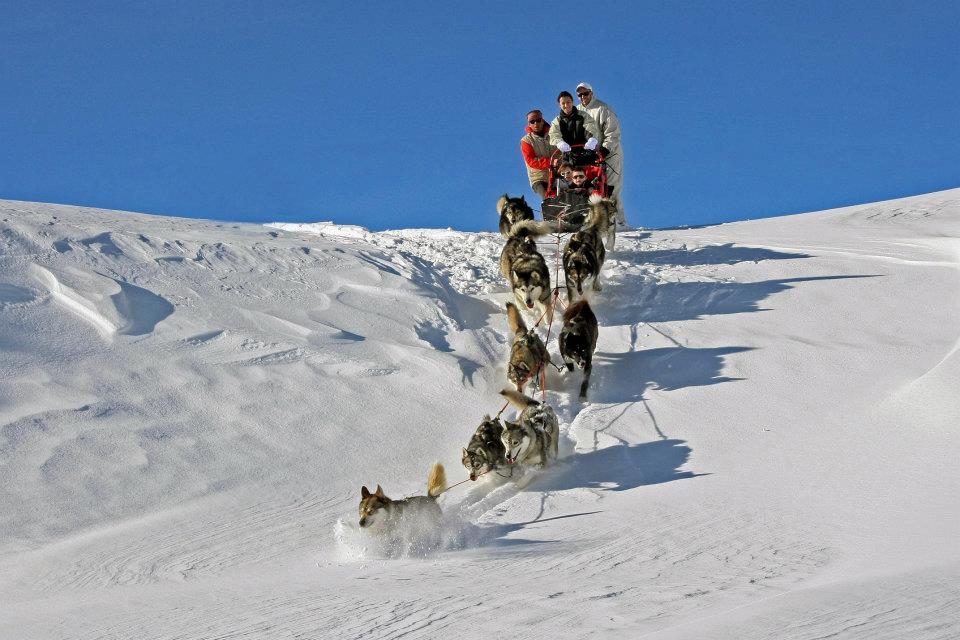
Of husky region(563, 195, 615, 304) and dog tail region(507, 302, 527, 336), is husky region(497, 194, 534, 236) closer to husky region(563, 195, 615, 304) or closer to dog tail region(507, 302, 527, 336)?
husky region(563, 195, 615, 304)

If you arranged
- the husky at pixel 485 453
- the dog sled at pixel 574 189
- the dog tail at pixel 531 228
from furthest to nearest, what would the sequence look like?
the dog sled at pixel 574 189, the dog tail at pixel 531 228, the husky at pixel 485 453

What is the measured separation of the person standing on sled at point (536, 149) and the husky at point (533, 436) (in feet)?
16.3

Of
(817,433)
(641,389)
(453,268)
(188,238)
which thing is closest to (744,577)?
(817,433)

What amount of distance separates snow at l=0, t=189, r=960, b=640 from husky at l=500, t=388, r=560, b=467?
0.15 metres

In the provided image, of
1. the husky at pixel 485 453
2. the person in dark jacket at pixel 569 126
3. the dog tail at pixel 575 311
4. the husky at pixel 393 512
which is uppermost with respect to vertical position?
the person in dark jacket at pixel 569 126

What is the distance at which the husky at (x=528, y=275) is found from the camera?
293 inches

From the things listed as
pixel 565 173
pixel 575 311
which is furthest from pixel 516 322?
pixel 565 173

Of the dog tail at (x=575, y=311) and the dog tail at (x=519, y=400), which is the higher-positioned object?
the dog tail at (x=575, y=311)

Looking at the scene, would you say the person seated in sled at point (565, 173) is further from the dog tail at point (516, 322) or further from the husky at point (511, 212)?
the dog tail at point (516, 322)

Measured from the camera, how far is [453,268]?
9188mm

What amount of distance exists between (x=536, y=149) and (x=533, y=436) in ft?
17.9

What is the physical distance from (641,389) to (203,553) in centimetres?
315

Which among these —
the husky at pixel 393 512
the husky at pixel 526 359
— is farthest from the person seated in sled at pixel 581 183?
the husky at pixel 393 512

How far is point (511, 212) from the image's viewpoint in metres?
8.98
